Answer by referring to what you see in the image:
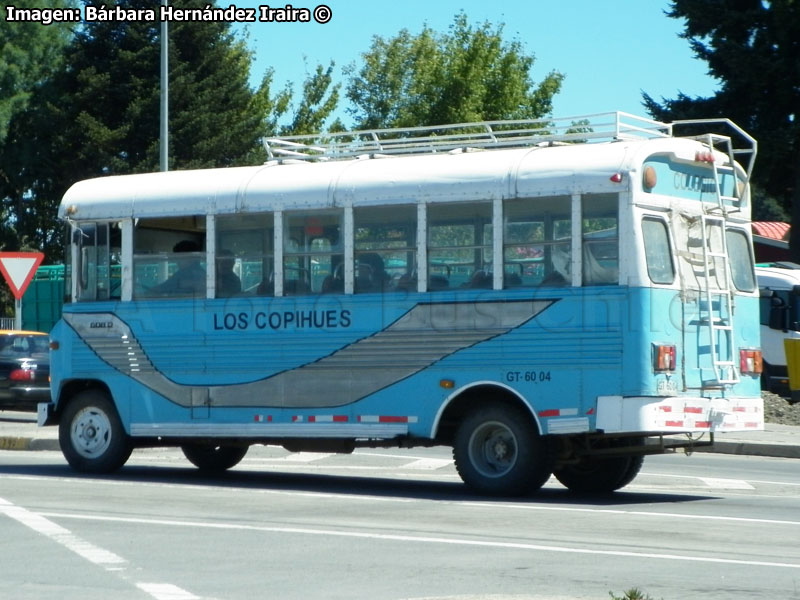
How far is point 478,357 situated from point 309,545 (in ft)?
13.1

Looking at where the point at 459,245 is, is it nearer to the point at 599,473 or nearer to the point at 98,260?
the point at 599,473

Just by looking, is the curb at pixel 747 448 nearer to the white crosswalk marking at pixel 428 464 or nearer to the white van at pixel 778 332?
the white crosswalk marking at pixel 428 464

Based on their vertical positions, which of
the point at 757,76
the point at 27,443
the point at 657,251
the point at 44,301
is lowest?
the point at 27,443

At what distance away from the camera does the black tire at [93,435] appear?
1596 centimetres

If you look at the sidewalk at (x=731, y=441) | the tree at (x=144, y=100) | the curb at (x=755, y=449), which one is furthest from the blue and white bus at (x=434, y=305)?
the tree at (x=144, y=100)

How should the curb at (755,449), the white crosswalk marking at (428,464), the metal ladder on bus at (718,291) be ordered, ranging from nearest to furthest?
the metal ladder on bus at (718,291) → the white crosswalk marking at (428,464) → the curb at (755,449)

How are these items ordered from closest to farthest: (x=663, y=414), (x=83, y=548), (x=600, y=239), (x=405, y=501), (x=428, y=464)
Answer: (x=83, y=548) → (x=663, y=414) → (x=600, y=239) → (x=405, y=501) → (x=428, y=464)

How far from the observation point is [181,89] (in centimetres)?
4884

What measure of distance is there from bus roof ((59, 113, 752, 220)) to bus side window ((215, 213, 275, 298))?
0.13 meters

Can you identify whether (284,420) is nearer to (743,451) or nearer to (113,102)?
(743,451)

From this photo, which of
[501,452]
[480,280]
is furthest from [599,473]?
[480,280]

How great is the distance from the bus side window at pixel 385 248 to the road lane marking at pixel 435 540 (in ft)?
11.9

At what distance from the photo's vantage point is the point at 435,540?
10492mm

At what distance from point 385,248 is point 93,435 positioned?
4059 mm
